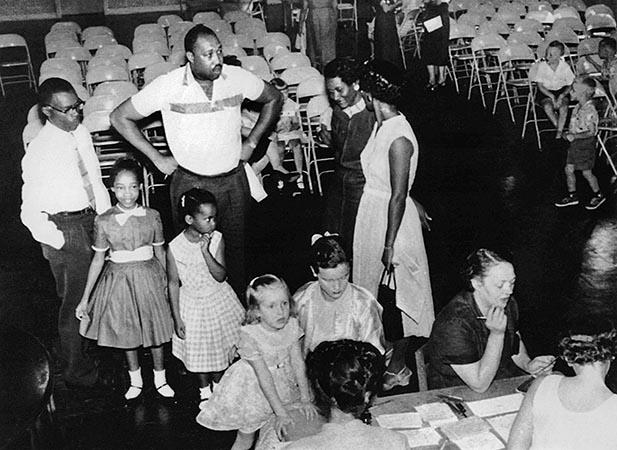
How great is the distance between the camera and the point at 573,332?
248cm

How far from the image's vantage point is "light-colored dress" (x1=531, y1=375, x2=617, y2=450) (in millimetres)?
2305

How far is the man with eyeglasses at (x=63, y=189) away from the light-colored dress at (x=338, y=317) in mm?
1238

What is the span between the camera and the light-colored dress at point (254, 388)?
3.34m

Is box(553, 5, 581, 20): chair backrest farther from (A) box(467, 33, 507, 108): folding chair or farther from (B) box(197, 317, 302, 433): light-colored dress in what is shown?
(B) box(197, 317, 302, 433): light-colored dress

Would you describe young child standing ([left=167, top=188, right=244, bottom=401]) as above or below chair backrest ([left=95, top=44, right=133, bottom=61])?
below

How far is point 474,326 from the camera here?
305 centimetres

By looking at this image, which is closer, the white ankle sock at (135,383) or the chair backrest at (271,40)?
the white ankle sock at (135,383)

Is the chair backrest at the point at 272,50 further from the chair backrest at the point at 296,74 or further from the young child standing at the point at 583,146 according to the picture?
the young child standing at the point at 583,146

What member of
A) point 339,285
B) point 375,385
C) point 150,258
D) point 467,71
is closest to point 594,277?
point 339,285

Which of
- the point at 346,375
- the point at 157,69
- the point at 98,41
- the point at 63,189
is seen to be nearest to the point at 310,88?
the point at 157,69

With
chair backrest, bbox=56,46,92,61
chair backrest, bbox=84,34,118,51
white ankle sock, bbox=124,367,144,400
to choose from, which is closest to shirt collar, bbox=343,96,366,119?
white ankle sock, bbox=124,367,144,400

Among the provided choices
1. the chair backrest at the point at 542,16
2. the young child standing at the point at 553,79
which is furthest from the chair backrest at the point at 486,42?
the chair backrest at the point at 542,16

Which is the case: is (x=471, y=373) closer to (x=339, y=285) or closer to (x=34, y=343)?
(x=339, y=285)

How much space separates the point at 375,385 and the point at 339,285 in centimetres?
107
